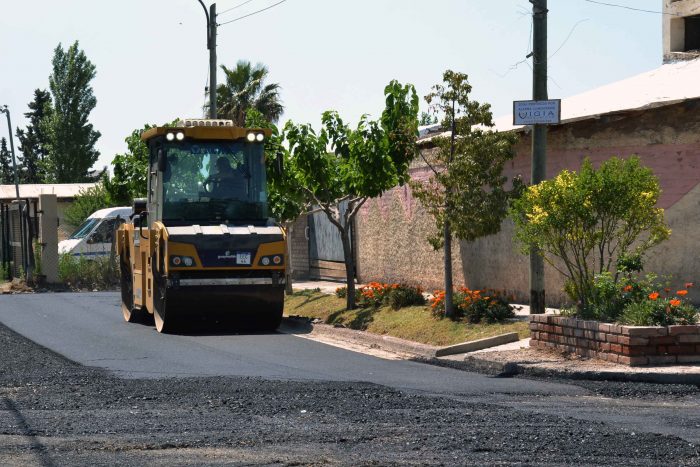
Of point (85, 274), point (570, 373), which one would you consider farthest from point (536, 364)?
point (85, 274)

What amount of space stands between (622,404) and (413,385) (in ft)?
7.79

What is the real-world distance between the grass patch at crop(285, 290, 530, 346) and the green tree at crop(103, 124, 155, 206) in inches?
366

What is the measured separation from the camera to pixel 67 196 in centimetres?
5809

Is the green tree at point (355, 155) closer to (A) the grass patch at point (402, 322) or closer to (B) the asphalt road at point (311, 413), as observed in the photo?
(A) the grass patch at point (402, 322)

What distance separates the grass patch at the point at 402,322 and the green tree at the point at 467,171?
610 mm

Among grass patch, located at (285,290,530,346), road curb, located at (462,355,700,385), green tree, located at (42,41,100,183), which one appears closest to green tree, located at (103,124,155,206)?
grass patch, located at (285,290,530,346)

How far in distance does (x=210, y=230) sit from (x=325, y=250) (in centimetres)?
1263

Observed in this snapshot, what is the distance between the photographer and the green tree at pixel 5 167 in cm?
10400

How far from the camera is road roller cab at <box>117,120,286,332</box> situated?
18.3 meters

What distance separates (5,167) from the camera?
342ft

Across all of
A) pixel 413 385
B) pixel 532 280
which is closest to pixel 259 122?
pixel 532 280

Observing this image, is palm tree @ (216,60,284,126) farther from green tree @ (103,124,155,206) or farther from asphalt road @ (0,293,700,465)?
asphalt road @ (0,293,700,465)

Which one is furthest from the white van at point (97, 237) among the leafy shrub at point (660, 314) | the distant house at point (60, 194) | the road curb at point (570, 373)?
the leafy shrub at point (660, 314)

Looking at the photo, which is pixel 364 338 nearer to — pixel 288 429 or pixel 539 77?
pixel 539 77
